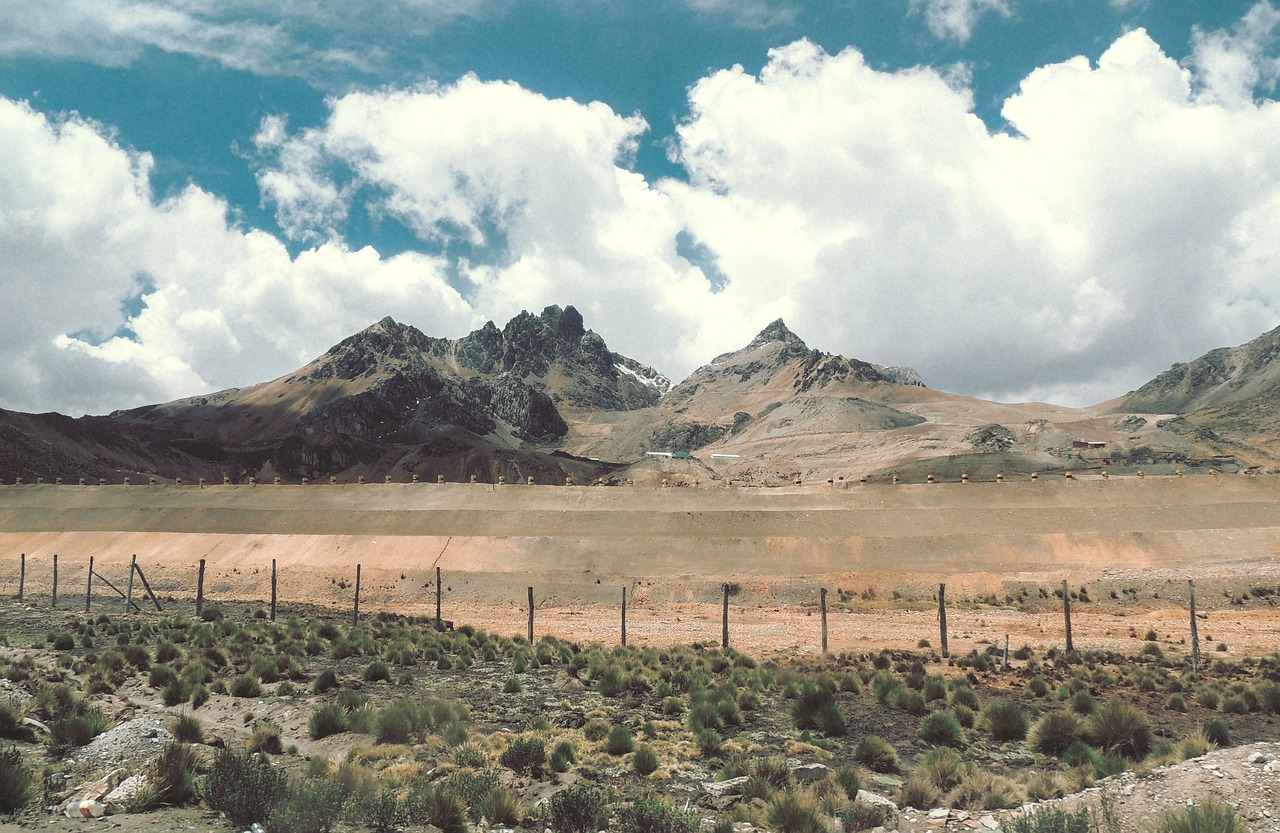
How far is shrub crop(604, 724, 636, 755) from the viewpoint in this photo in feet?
50.5

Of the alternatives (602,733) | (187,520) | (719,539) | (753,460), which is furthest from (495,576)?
(753,460)

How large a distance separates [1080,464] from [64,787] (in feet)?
380

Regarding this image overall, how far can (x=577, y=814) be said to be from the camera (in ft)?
36.4

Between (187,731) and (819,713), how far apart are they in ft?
43.0

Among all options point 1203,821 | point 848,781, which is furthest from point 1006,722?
point 1203,821

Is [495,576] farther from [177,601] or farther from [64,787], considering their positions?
[64,787]

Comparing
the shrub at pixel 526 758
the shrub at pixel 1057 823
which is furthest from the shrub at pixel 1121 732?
the shrub at pixel 526 758

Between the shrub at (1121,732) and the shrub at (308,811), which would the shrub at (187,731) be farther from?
the shrub at (1121,732)

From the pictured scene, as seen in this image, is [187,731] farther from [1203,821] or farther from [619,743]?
[1203,821]

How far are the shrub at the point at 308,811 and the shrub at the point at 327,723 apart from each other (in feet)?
20.2

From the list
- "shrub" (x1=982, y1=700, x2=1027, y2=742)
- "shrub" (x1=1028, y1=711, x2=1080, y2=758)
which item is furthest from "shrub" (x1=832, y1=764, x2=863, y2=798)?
"shrub" (x1=982, y1=700, x2=1027, y2=742)

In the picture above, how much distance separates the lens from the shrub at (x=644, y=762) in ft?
46.9

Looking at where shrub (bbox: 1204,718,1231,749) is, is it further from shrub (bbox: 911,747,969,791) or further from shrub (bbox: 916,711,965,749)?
shrub (bbox: 911,747,969,791)

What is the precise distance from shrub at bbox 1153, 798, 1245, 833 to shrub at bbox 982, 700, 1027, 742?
7573mm
